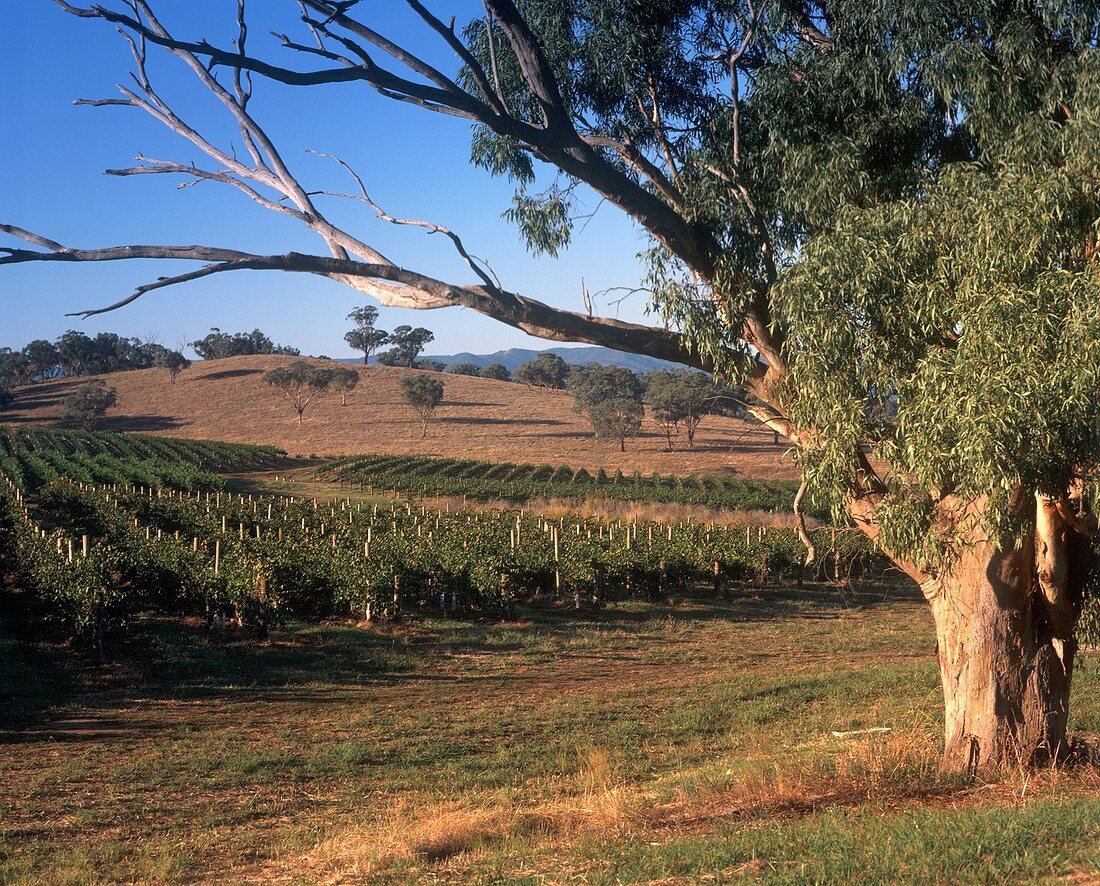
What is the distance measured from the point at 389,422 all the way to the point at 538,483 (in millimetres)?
41601

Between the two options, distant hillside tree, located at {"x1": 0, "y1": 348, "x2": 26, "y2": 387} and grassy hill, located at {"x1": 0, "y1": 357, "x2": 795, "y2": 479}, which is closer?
grassy hill, located at {"x1": 0, "y1": 357, "x2": 795, "y2": 479}

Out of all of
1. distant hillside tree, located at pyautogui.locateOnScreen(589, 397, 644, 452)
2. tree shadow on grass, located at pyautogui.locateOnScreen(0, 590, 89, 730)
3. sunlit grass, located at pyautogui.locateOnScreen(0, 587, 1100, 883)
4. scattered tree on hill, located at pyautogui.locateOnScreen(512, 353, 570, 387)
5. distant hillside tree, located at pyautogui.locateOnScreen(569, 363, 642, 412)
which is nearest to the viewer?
sunlit grass, located at pyautogui.locateOnScreen(0, 587, 1100, 883)

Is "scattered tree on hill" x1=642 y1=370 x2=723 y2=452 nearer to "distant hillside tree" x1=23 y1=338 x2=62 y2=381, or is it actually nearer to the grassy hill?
the grassy hill

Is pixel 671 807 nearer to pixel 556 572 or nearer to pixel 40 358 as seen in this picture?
pixel 556 572

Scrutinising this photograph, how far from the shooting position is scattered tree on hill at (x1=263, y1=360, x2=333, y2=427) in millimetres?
91938

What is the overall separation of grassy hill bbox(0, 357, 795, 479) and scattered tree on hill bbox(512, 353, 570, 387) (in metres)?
6.86

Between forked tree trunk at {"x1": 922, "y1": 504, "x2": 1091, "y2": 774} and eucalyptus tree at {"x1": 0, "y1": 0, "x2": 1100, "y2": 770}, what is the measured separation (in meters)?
0.02

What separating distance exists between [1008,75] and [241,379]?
10588cm

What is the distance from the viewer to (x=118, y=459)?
54.0 m

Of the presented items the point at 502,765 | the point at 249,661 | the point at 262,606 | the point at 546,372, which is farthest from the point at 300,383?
the point at 502,765

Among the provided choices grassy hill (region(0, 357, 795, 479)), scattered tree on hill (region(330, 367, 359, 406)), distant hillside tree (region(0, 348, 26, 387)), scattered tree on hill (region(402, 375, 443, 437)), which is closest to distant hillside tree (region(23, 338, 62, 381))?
distant hillside tree (region(0, 348, 26, 387))

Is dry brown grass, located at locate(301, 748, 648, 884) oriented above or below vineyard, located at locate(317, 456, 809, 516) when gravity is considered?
below

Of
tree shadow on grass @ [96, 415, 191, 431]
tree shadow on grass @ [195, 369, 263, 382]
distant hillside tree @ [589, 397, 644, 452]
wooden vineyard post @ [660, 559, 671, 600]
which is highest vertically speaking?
tree shadow on grass @ [195, 369, 263, 382]

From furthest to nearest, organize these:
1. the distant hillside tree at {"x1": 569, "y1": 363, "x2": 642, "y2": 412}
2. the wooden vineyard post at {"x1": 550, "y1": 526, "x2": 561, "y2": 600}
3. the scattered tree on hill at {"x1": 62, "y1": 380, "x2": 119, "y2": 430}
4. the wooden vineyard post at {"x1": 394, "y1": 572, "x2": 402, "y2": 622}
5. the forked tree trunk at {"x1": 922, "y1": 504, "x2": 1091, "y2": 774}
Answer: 1. the scattered tree on hill at {"x1": 62, "y1": 380, "x2": 119, "y2": 430}
2. the distant hillside tree at {"x1": 569, "y1": 363, "x2": 642, "y2": 412}
3. the wooden vineyard post at {"x1": 550, "y1": 526, "x2": 561, "y2": 600}
4. the wooden vineyard post at {"x1": 394, "y1": 572, "x2": 402, "y2": 622}
5. the forked tree trunk at {"x1": 922, "y1": 504, "x2": 1091, "y2": 774}
